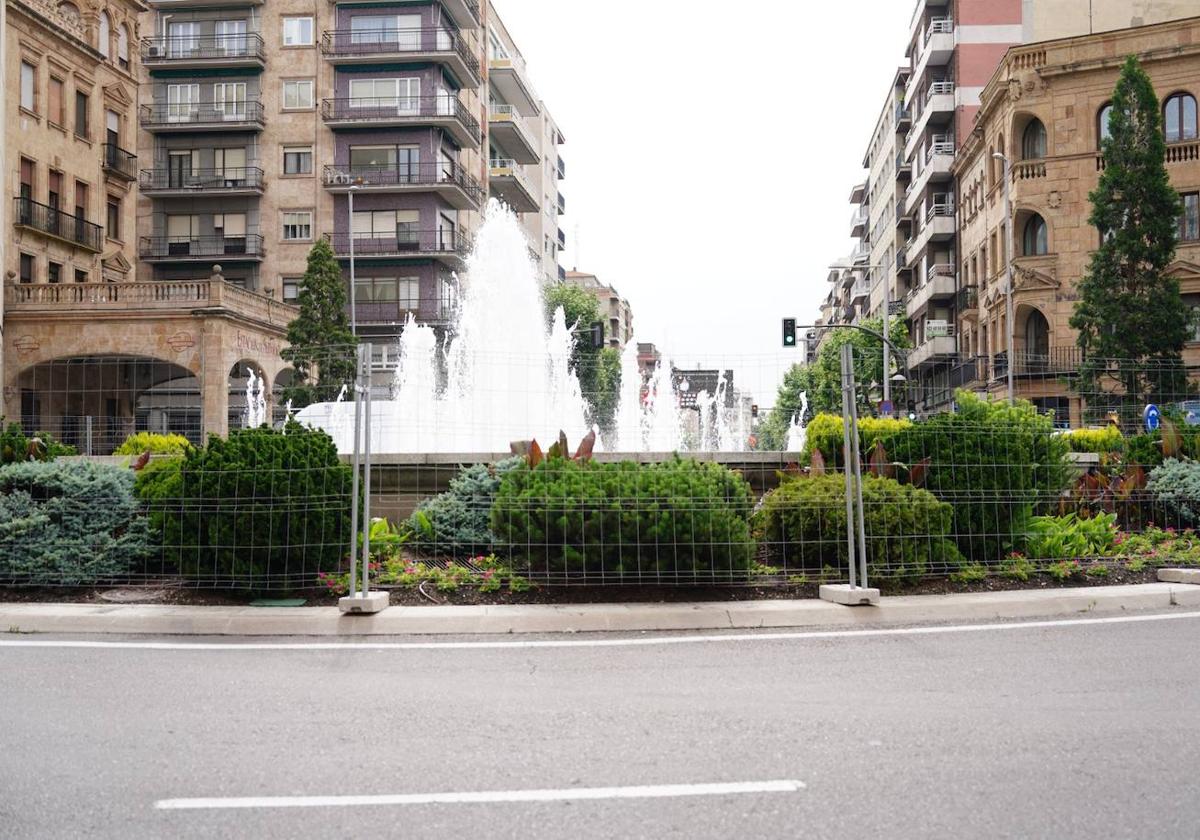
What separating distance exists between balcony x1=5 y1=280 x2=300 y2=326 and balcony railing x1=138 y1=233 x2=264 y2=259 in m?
21.6

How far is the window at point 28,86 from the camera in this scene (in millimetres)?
41594

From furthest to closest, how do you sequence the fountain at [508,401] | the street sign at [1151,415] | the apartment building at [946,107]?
the apartment building at [946,107] < the fountain at [508,401] < the street sign at [1151,415]

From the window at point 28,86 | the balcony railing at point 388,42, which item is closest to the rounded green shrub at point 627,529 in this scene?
the window at point 28,86

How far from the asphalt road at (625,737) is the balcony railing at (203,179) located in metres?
56.0

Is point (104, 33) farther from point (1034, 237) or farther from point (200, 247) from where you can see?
point (1034, 237)

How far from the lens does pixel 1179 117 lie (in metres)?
43.7

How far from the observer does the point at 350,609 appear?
29.7 ft

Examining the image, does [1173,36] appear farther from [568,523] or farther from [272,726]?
[272,726]

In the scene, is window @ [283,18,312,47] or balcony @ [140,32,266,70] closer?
balcony @ [140,32,266,70]

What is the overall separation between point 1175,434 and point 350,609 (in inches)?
356

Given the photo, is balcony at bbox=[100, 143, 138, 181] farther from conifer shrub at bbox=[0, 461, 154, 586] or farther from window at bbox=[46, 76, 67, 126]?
conifer shrub at bbox=[0, 461, 154, 586]

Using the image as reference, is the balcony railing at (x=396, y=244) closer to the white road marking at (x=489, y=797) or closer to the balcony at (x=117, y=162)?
the balcony at (x=117, y=162)

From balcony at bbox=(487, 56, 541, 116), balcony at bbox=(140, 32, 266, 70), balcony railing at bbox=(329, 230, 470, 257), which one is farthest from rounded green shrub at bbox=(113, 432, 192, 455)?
balcony at bbox=(487, 56, 541, 116)

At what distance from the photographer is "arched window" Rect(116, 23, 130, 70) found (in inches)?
1922
